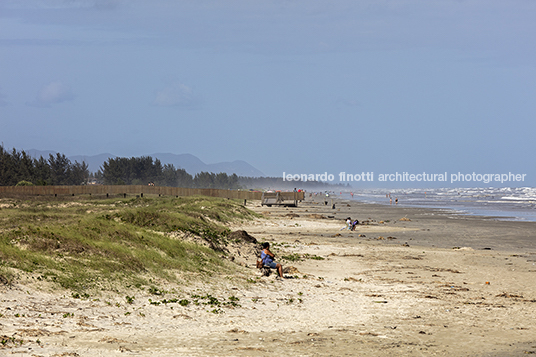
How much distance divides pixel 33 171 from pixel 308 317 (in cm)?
11079

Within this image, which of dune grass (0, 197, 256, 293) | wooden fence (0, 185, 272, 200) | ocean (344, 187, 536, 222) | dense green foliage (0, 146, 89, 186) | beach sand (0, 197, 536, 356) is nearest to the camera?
beach sand (0, 197, 536, 356)

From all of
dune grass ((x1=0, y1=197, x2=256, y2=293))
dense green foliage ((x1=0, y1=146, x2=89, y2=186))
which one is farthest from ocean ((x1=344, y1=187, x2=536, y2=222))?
dense green foliage ((x1=0, y1=146, x2=89, y2=186))

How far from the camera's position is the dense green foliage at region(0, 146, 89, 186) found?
329 ft

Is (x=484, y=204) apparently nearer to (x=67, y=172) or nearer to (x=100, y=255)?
(x=100, y=255)

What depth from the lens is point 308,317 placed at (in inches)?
499

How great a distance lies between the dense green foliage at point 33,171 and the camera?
100312 mm

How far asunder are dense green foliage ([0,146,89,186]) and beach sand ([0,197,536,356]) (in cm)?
7723

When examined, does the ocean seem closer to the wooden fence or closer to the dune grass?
the wooden fence

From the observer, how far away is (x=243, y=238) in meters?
23.9

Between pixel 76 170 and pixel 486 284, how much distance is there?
142 meters

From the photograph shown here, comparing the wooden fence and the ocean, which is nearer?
the ocean

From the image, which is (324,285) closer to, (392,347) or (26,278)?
(392,347)

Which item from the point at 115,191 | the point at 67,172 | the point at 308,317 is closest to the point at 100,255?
the point at 308,317

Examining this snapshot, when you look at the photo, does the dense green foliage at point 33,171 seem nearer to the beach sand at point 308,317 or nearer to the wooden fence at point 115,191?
the wooden fence at point 115,191
